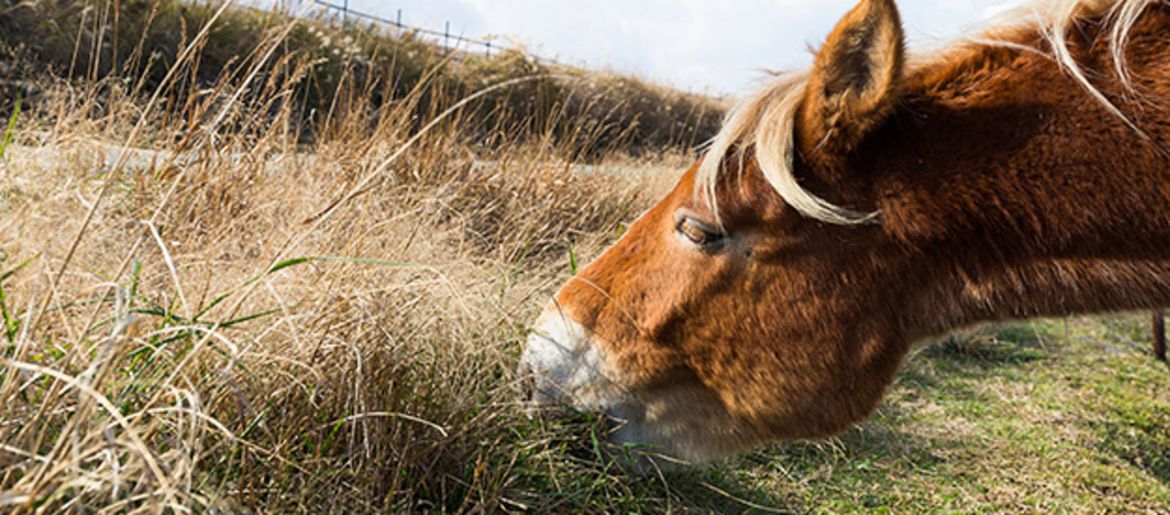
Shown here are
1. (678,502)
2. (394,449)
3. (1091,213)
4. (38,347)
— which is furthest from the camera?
(678,502)

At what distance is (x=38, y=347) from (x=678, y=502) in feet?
5.17

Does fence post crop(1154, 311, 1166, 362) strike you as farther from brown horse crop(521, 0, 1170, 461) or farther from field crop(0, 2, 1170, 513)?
brown horse crop(521, 0, 1170, 461)

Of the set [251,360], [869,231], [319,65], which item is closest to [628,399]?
[869,231]

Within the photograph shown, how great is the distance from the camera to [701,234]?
5.95 feet

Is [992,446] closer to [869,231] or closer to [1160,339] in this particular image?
[869,231]

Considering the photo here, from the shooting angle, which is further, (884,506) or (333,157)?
(333,157)

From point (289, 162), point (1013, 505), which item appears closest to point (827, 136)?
point (1013, 505)

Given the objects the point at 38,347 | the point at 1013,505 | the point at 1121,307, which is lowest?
the point at 1013,505

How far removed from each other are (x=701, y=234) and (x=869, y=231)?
375 millimetres

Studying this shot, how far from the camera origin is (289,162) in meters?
3.46

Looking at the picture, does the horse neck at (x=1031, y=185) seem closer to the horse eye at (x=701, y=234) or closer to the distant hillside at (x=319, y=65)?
the horse eye at (x=701, y=234)

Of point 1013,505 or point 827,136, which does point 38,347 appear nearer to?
point 827,136

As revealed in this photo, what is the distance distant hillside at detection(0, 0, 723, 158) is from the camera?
4.97 meters

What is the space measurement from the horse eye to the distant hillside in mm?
2102
